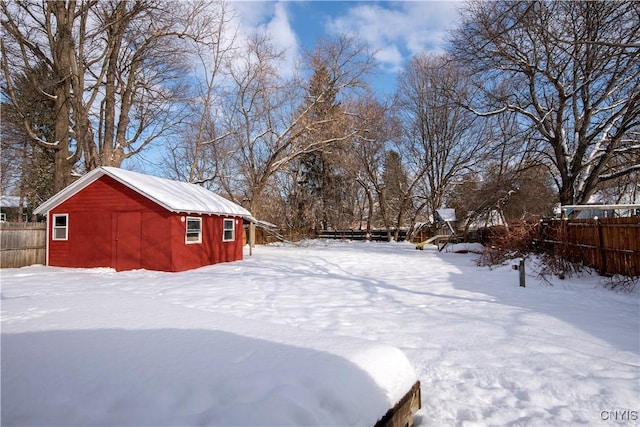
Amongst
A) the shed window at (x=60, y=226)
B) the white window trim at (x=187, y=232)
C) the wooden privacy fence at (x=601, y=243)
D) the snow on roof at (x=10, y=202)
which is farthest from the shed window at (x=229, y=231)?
the snow on roof at (x=10, y=202)

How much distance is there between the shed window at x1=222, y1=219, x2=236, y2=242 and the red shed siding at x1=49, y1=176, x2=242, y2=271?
8.97ft

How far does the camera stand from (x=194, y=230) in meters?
13.0

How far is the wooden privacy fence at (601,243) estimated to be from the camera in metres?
7.54

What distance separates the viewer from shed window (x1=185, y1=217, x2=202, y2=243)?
12711mm

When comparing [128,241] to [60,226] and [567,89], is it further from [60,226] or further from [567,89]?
[567,89]

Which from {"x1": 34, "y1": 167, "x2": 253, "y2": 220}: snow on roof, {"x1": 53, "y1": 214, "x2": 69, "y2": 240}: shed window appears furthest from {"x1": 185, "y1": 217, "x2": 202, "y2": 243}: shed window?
{"x1": 53, "y1": 214, "x2": 69, "y2": 240}: shed window

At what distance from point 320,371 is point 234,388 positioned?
0.58m

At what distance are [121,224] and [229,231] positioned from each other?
4.63m

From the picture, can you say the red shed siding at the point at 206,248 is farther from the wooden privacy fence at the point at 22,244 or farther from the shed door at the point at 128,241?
the wooden privacy fence at the point at 22,244

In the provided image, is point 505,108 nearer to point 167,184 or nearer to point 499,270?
point 499,270

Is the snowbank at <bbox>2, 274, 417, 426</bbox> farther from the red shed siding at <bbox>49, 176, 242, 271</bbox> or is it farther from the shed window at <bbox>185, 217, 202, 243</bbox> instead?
the shed window at <bbox>185, 217, 202, 243</bbox>

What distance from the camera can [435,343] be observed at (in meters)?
4.57

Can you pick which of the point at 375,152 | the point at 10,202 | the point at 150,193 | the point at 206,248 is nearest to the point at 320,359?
the point at 150,193

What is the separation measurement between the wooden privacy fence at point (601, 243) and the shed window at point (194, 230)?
11.9 metres
